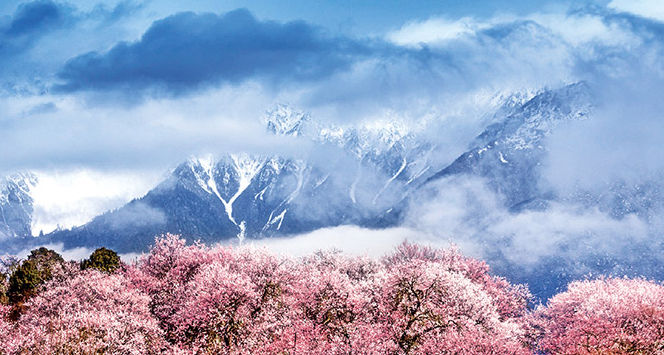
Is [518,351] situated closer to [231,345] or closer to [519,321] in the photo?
[231,345]

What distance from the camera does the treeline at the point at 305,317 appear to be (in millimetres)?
47719

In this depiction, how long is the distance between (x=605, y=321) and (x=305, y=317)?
105 ft

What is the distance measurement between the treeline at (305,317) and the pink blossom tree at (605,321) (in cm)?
18

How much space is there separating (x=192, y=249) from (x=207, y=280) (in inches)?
970

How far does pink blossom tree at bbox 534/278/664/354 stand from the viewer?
5044 cm

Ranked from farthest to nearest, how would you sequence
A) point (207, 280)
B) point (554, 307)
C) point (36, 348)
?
point (554, 307)
point (207, 280)
point (36, 348)

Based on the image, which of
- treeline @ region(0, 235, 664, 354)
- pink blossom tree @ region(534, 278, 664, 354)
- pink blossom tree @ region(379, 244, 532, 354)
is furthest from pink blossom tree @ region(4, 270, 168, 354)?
pink blossom tree @ region(534, 278, 664, 354)

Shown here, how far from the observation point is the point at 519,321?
79.1m

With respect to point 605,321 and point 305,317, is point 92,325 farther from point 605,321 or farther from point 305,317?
point 605,321

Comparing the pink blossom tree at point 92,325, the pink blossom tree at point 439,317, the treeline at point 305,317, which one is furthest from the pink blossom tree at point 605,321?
the pink blossom tree at point 92,325

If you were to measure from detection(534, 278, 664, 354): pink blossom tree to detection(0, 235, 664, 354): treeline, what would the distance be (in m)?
0.18

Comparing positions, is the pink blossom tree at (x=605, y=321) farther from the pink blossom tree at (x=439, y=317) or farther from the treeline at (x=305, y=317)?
the pink blossom tree at (x=439, y=317)

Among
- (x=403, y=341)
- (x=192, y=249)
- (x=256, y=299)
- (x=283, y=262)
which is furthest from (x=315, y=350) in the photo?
(x=192, y=249)

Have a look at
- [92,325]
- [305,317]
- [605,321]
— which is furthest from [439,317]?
[92,325]
